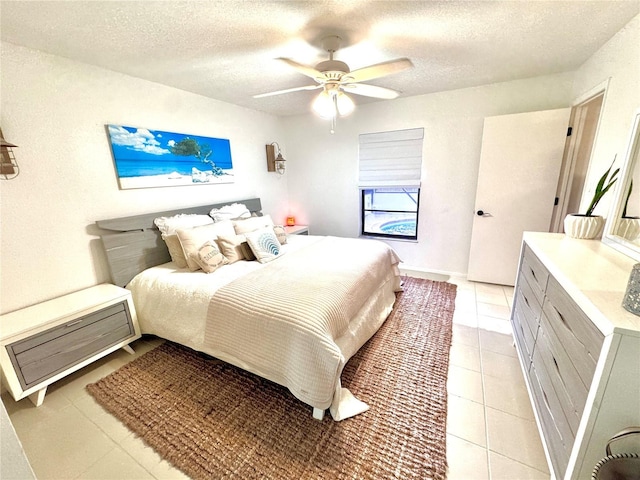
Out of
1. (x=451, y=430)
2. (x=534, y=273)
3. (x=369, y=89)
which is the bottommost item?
Answer: (x=451, y=430)

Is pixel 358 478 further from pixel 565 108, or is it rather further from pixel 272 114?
pixel 272 114

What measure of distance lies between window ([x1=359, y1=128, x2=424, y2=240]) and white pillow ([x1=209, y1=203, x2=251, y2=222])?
174 cm

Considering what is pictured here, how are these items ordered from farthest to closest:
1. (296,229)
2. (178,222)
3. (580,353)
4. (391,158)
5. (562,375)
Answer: (296,229) → (391,158) → (178,222) → (562,375) → (580,353)

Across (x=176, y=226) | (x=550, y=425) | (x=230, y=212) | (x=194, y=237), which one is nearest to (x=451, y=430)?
(x=550, y=425)

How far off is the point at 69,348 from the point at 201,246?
44.5 inches

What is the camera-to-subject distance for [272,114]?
4062 mm

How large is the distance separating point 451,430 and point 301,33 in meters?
2.67

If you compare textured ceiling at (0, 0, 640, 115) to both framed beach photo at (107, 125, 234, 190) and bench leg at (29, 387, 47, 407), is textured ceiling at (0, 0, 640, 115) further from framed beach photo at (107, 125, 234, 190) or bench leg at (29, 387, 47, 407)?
bench leg at (29, 387, 47, 407)

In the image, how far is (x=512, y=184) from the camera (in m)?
2.97

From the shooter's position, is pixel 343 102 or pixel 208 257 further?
pixel 208 257

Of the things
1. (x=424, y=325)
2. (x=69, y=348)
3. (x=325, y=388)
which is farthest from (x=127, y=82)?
(x=424, y=325)

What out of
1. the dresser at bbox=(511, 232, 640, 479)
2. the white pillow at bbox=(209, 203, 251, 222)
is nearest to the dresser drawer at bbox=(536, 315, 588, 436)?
the dresser at bbox=(511, 232, 640, 479)

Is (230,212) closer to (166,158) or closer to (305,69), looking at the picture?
(166,158)

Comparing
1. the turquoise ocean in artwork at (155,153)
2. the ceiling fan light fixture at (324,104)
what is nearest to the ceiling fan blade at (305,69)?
the ceiling fan light fixture at (324,104)
